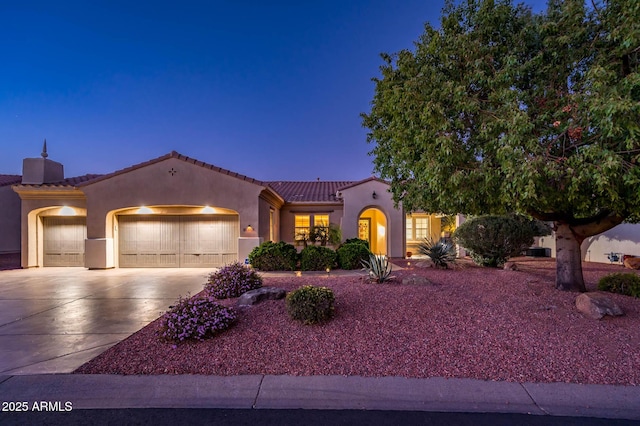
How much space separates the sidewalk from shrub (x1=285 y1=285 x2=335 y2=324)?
144cm

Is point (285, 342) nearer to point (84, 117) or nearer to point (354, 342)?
point (354, 342)

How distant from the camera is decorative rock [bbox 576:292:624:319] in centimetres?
529

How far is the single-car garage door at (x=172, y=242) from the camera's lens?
13320mm

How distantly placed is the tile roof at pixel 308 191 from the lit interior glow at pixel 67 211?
30.4 feet

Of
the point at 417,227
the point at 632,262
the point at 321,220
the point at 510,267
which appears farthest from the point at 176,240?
the point at 632,262

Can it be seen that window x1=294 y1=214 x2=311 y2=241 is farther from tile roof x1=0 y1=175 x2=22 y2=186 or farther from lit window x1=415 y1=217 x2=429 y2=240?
tile roof x1=0 y1=175 x2=22 y2=186

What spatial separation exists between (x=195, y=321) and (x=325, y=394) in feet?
7.97

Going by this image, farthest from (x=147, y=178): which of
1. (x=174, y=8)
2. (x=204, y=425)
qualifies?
(x=204, y=425)

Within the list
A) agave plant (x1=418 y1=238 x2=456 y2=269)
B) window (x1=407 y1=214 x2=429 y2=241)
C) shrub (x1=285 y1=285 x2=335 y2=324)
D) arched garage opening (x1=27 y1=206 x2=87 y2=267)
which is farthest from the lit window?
arched garage opening (x1=27 y1=206 x2=87 y2=267)

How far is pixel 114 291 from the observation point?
8.79m

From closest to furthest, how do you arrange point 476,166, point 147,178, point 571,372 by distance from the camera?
1. point 571,372
2. point 476,166
3. point 147,178

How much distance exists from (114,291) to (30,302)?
179 cm

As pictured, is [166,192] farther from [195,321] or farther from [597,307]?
[597,307]

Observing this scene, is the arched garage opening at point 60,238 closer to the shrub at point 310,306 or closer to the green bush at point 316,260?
the green bush at point 316,260
